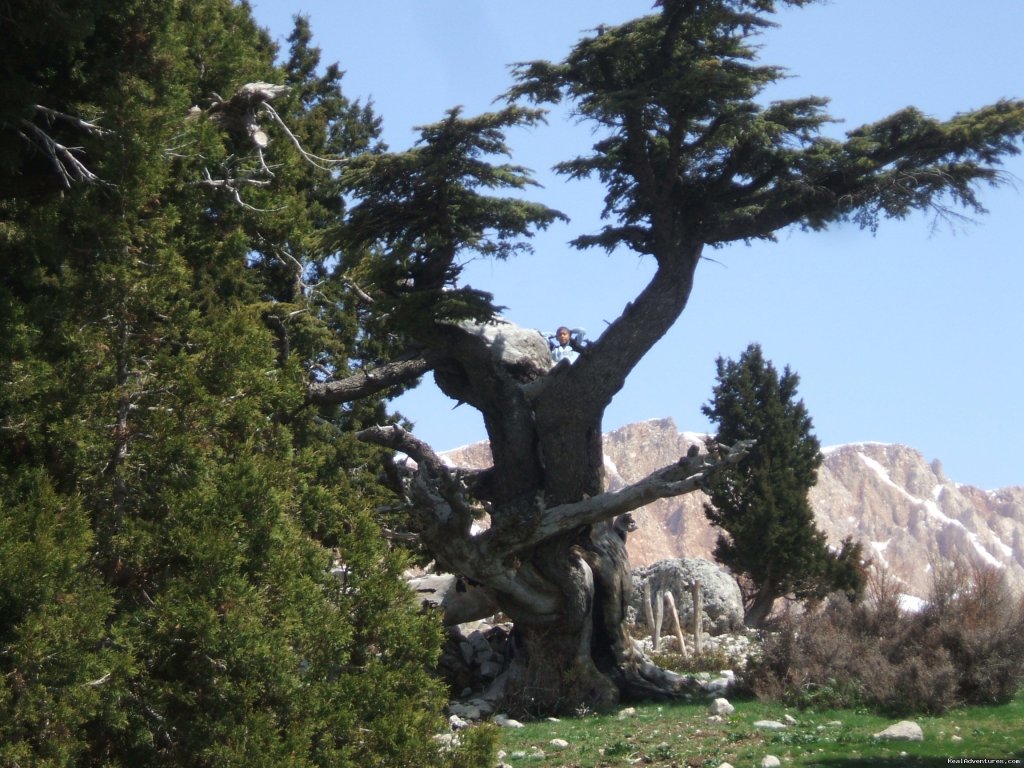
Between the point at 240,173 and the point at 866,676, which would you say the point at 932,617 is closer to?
the point at 866,676

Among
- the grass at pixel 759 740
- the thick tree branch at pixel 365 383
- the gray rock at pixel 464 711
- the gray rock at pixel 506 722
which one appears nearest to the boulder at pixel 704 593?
the gray rock at pixel 464 711

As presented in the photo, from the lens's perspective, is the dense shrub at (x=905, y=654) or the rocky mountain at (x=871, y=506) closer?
the dense shrub at (x=905, y=654)

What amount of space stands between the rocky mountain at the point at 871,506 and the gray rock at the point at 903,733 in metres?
59.6

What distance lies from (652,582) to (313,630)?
18.5 meters

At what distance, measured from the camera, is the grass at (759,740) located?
1003cm

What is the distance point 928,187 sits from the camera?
14.3 metres

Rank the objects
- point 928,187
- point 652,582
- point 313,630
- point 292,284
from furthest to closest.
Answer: point 652,582, point 292,284, point 928,187, point 313,630

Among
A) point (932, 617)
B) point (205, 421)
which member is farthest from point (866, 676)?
point (205, 421)

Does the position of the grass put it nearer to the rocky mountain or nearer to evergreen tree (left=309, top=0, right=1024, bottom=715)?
evergreen tree (left=309, top=0, right=1024, bottom=715)

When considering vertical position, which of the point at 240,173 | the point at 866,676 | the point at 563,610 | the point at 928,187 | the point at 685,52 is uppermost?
the point at 685,52

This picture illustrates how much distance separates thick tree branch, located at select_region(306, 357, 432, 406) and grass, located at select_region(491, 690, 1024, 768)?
534 centimetres

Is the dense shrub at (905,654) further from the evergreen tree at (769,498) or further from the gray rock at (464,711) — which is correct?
the evergreen tree at (769,498)

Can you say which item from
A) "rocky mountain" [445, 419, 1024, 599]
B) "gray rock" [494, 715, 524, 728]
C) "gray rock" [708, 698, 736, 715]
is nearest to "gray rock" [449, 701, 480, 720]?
"gray rock" [494, 715, 524, 728]

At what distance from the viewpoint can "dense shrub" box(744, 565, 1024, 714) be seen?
1308 cm
